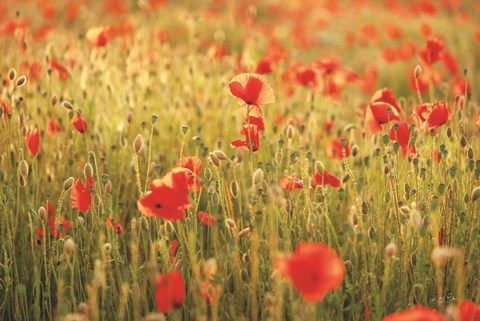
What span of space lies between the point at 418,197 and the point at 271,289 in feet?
1.72

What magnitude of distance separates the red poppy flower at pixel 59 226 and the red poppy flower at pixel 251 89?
584 millimetres

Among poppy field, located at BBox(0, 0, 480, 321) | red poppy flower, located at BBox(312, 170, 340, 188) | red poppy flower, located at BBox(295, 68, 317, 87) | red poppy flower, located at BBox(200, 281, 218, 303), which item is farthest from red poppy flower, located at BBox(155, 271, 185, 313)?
red poppy flower, located at BBox(295, 68, 317, 87)

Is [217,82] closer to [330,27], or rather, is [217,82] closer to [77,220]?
[77,220]

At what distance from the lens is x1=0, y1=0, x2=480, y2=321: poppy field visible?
1.55m

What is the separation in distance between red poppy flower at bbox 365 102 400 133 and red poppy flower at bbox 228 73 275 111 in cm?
35

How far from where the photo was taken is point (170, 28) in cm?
708

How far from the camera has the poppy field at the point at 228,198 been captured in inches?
61.2

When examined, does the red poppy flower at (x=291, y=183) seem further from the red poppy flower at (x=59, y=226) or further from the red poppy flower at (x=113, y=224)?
the red poppy flower at (x=59, y=226)

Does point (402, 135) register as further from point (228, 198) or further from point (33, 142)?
point (33, 142)

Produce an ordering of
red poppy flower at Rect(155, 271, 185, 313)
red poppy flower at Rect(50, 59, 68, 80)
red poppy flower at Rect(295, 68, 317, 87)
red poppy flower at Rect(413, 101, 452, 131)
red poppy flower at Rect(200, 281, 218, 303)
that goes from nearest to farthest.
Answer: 1. red poppy flower at Rect(155, 271, 185, 313)
2. red poppy flower at Rect(200, 281, 218, 303)
3. red poppy flower at Rect(413, 101, 452, 131)
4. red poppy flower at Rect(50, 59, 68, 80)
5. red poppy flower at Rect(295, 68, 317, 87)

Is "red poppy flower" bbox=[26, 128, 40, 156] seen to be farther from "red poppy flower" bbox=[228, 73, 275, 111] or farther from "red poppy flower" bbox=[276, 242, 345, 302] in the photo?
"red poppy flower" bbox=[276, 242, 345, 302]

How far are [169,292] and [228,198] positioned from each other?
3.01 feet

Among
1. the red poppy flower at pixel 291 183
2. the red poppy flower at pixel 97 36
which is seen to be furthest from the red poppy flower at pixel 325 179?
the red poppy flower at pixel 97 36

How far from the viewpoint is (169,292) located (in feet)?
4.06
